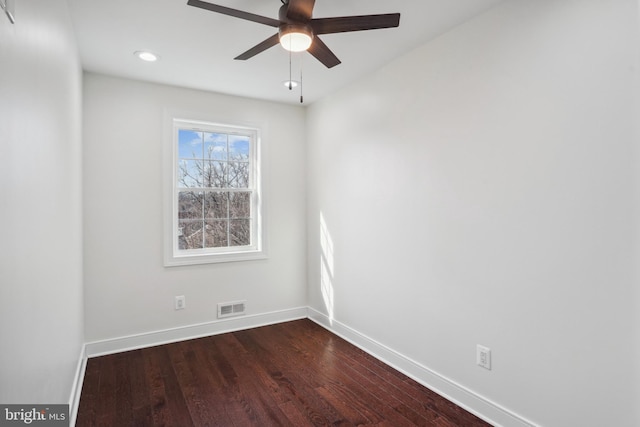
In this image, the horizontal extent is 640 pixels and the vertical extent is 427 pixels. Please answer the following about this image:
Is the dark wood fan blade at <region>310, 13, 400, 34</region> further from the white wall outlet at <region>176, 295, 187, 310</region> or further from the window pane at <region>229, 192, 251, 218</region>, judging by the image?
the white wall outlet at <region>176, 295, 187, 310</region>

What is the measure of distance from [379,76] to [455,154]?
1.13 meters

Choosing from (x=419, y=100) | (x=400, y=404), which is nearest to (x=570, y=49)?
(x=419, y=100)

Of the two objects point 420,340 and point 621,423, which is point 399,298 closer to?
point 420,340

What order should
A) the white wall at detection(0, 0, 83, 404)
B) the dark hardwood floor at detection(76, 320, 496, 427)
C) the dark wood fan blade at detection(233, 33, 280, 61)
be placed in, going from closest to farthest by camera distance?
the white wall at detection(0, 0, 83, 404), the dark wood fan blade at detection(233, 33, 280, 61), the dark hardwood floor at detection(76, 320, 496, 427)

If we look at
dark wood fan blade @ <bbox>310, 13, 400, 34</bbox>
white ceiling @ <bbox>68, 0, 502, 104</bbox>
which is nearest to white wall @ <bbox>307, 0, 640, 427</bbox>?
white ceiling @ <bbox>68, 0, 502, 104</bbox>

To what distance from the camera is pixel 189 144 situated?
380 centimetres

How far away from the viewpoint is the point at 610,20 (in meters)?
1.70

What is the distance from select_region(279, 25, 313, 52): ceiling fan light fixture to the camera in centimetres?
184

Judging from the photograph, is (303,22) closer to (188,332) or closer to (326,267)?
(326,267)

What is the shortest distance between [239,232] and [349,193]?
1.40 m

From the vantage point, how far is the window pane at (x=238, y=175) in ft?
13.2

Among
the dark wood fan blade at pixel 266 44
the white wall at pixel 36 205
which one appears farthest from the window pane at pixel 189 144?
the dark wood fan blade at pixel 266 44

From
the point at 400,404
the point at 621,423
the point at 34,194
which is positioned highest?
the point at 34,194

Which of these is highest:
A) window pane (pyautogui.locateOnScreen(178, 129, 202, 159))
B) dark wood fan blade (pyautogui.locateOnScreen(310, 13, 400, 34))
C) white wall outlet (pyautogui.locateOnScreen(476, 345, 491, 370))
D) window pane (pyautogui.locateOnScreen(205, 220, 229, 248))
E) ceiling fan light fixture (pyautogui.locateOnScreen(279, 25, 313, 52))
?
dark wood fan blade (pyautogui.locateOnScreen(310, 13, 400, 34))
